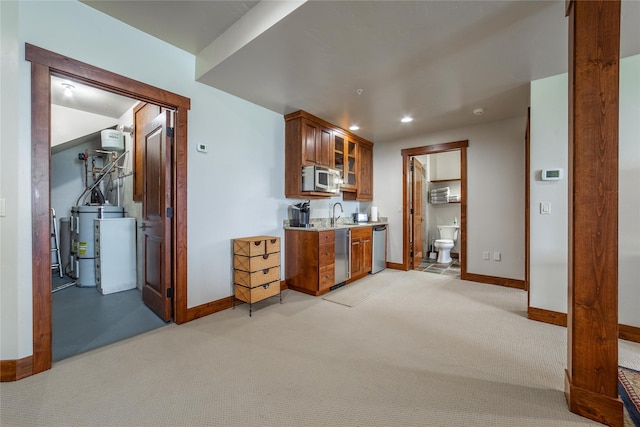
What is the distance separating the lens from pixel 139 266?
3.70 metres

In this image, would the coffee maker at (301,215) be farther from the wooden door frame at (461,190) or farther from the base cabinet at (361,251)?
the wooden door frame at (461,190)

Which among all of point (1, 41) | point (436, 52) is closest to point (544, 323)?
point (436, 52)

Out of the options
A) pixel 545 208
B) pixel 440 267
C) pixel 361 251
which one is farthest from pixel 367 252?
pixel 545 208

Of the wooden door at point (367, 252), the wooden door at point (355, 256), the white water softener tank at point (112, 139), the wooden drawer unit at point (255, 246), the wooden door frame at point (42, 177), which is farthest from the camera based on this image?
the wooden door at point (367, 252)

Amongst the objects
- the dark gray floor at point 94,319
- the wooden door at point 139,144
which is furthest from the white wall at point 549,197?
the wooden door at point 139,144

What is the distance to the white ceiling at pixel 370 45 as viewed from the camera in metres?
1.78

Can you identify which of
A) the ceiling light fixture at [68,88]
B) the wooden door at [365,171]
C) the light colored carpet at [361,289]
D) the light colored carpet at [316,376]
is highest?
the ceiling light fixture at [68,88]

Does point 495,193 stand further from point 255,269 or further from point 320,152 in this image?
point 255,269

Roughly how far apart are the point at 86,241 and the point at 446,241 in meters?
6.17

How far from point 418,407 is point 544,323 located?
1996 mm

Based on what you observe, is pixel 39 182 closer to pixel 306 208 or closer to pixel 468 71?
pixel 306 208

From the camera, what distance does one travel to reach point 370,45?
6.87 ft

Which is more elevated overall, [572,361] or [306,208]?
[306,208]

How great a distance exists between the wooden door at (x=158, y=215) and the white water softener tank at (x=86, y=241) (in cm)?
131
